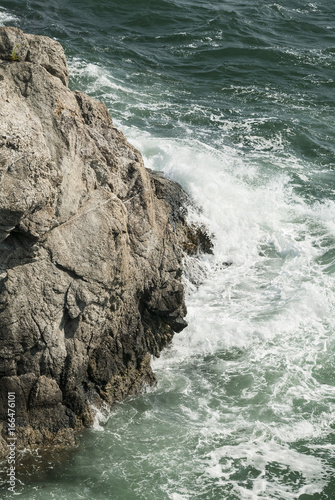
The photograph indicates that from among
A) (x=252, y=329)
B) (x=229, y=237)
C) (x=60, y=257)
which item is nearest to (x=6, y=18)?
(x=229, y=237)

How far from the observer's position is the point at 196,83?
2269cm

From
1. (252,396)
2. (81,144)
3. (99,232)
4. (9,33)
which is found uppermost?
(9,33)

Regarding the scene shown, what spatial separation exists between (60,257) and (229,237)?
21.5 feet

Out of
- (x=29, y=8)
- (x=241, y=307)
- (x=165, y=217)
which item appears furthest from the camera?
(x=29, y=8)

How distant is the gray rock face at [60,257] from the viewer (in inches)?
317

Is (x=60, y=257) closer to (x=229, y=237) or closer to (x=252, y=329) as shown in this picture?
(x=252, y=329)

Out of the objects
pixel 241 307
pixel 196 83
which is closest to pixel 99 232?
pixel 241 307

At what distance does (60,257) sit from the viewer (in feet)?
28.8

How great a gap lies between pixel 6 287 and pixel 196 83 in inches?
635

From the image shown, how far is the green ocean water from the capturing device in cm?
859

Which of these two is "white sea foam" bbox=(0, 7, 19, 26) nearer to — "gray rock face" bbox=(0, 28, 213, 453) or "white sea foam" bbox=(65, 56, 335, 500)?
"white sea foam" bbox=(65, 56, 335, 500)

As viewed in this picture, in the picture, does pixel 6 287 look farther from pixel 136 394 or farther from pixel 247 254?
pixel 247 254

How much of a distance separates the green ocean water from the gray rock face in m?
0.63

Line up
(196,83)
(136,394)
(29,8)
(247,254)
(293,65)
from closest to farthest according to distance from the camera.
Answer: (136,394) → (247,254) → (196,83) → (293,65) → (29,8)
